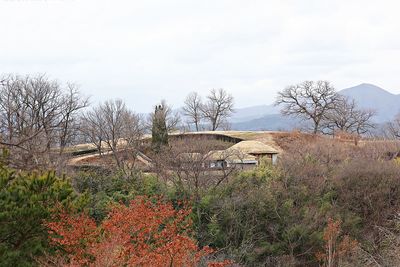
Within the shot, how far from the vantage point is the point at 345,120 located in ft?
170

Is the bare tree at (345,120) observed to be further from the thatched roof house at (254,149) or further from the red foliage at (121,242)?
the red foliage at (121,242)

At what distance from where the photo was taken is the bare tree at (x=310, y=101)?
5038 cm

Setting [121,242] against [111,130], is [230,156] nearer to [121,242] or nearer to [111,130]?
[111,130]

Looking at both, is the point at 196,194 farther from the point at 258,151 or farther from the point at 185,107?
the point at 185,107

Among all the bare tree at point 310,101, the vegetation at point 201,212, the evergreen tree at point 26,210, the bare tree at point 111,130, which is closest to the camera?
the evergreen tree at point 26,210

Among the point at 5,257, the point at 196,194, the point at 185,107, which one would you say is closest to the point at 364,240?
the point at 196,194

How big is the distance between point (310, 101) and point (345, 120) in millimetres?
4669

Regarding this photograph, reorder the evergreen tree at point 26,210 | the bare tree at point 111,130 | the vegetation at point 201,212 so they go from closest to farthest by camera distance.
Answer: the evergreen tree at point 26,210 → the vegetation at point 201,212 → the bare tree at point 111,130

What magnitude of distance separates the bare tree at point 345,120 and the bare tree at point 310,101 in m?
0.74

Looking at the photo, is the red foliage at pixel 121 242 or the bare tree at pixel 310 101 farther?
the bare tree at pixel 310 101

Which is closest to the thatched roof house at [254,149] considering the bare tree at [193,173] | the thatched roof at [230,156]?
the thatched roof at [230,156]

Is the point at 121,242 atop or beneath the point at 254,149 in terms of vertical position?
beneath

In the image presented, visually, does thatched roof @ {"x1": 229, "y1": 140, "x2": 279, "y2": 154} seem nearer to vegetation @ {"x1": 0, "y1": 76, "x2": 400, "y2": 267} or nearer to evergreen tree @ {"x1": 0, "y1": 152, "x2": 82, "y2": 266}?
vegetation @ {"x1": 0, "y1": 76, "x2": 400, "y2": 267}

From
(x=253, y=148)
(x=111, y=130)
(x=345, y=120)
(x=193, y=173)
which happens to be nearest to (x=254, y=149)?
(x=253, y=148)
